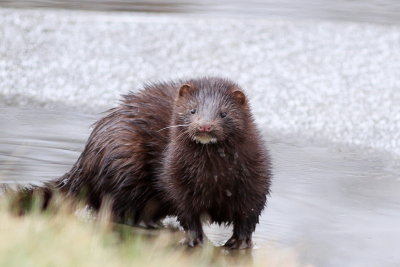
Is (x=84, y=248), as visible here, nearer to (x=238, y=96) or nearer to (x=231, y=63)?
(x=238, y=96)

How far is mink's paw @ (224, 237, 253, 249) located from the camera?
5031 millimetres

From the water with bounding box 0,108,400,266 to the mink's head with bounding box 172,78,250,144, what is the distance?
2.15 ft

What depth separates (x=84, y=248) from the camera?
3.95 m

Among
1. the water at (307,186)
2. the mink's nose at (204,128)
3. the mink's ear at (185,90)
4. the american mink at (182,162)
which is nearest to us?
the mink's nose at (204,128)

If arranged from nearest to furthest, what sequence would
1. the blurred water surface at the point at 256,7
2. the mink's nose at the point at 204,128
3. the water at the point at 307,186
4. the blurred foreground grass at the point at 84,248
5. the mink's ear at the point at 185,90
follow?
the blurred foreground grass at the point at 84,248 < the mink's nose at the point at 204,128 < the mink's ear at the point at 185,90 < the water at the point at 307,186 < the blurred water surface at the point at 256,7

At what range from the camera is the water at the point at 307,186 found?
514cm

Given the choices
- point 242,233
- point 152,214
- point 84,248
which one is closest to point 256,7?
point 152,214

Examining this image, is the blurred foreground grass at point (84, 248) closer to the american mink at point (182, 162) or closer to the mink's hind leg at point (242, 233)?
the mink's hind leg at point (242, 233)

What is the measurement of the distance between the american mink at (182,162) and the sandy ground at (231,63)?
2.69 m

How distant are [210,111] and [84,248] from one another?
46.4 inches

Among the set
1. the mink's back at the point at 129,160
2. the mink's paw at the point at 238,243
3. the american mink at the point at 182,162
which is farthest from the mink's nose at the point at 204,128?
the mink's paw at the point at 238,243

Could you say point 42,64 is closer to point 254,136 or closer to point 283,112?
point 283,112

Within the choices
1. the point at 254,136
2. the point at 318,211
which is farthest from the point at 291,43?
the point at 254,136

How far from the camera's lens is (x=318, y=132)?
7980mm
